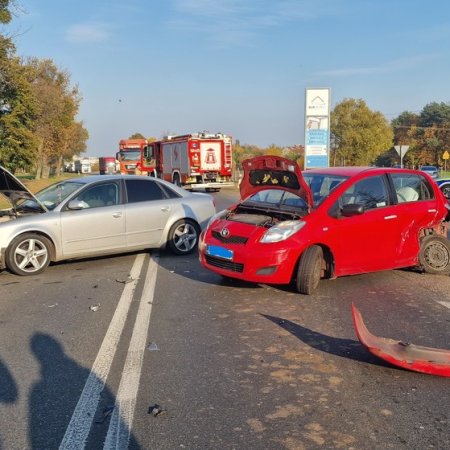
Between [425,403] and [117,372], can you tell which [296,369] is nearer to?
[425,403]

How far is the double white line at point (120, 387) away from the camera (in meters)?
3.28

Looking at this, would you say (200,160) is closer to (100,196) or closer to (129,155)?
(129,155)

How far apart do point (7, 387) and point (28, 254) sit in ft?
14.0

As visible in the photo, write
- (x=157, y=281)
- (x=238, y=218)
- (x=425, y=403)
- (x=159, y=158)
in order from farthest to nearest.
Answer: (x=159, y=158)
(x=157, y=281)
(x=238, y=218)
(x=425, y=403)

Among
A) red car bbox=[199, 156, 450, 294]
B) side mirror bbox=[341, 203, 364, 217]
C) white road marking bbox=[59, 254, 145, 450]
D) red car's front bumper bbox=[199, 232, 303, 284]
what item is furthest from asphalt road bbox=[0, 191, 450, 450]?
side mirror bbox=[341, 203, 364, 217]

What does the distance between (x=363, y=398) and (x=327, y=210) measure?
3.33 meters

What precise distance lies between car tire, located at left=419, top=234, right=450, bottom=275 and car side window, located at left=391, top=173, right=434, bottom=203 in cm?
71

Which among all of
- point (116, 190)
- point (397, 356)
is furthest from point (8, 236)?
point (397, 356)

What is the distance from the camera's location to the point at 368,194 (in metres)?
7.23

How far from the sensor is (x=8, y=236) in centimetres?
782

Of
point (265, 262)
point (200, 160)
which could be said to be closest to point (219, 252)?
point (265, 262)

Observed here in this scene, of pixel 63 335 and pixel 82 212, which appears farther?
pixel 82 212

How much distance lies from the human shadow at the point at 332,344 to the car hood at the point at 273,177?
196 cm

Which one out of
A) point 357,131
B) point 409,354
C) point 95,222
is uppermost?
point 357,131
